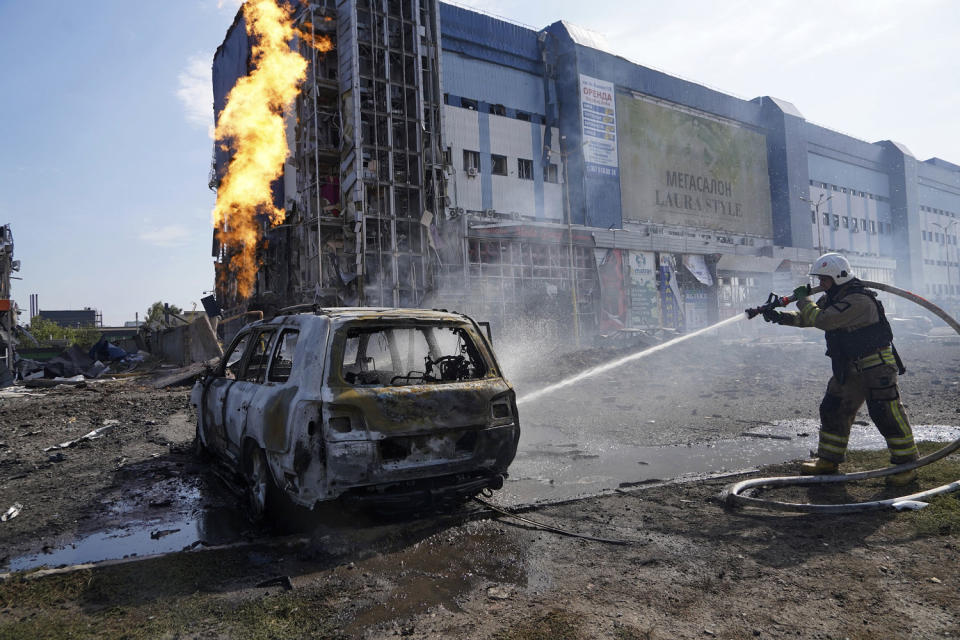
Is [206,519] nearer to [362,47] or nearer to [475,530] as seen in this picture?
[475,530]

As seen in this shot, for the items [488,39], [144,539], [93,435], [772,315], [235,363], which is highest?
[488,39]

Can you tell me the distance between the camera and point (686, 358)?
56.3ft

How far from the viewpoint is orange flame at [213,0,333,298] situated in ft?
72.6

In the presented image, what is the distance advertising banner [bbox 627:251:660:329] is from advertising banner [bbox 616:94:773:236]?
3.35 meters

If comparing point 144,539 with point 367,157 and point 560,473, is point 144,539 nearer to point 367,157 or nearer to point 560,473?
point 560,473

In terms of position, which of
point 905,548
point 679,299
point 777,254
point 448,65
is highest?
point 448,65

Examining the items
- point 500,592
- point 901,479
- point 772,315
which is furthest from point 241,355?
point 901,479

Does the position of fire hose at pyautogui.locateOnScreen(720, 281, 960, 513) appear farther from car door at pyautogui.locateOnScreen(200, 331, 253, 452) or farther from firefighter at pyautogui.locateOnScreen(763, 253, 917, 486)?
car door at pyautogui.locateOnScreen(200, 331, 253, 452)

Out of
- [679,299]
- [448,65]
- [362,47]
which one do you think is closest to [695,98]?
[679,299]

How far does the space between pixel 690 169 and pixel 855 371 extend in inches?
1397

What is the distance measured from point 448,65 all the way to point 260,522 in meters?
26.9

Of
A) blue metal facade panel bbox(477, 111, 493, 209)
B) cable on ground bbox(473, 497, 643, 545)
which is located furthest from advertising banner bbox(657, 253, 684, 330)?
cable on ground bbox(473, 497, 643, 545)

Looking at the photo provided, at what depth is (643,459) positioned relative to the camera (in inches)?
268

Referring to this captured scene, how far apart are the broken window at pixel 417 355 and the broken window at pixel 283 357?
0.44 metres
